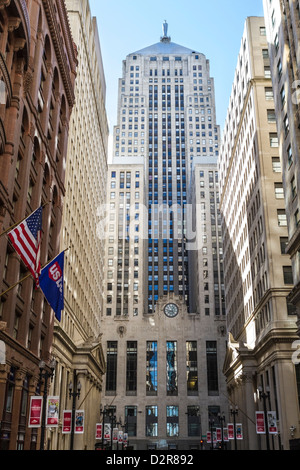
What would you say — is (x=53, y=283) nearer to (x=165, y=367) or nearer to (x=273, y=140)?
(x=273, y=140)

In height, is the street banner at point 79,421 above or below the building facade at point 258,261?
below

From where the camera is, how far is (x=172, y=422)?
114 metres

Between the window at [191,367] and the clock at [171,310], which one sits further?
the clock at [171,310]

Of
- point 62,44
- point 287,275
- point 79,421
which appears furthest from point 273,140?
point 79,421

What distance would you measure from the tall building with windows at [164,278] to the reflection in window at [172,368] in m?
0.23

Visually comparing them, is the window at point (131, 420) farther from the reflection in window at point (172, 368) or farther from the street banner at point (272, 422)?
the street banner at point (272, 422)

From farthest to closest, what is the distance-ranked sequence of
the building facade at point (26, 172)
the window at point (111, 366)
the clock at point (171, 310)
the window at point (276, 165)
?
the clock at point (171, 310)
the window at point (111, 366)
the window at point (276, 165)
the building facade at point (26, 172)

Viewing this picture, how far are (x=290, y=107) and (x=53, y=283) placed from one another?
1182 inches

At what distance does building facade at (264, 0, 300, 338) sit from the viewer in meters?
45.6

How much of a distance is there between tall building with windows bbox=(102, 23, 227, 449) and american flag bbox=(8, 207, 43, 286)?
78.7 meters

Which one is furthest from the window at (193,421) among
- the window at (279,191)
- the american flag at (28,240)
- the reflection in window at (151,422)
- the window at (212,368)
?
the american flag at (28,240)

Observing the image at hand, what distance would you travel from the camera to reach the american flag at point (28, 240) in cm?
2391

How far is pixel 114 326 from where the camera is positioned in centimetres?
12194
